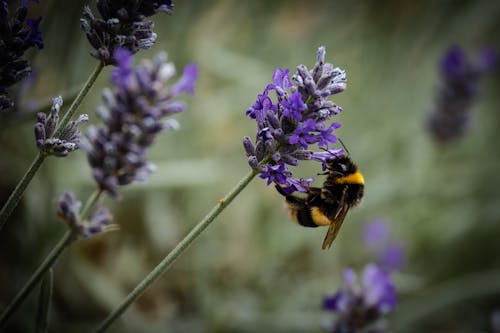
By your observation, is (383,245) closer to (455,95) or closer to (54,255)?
(455,95)

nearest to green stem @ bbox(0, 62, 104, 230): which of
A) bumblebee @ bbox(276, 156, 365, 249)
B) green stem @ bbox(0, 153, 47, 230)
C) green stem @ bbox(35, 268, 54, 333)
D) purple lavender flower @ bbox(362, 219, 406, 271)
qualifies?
green stem @ bbox(0, 153, 47, 230)

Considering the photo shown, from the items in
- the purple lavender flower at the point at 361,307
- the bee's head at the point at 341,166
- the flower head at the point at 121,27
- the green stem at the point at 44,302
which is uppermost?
the bee's head at the point at 341,166

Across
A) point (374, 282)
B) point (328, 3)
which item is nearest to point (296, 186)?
point (374, 282)

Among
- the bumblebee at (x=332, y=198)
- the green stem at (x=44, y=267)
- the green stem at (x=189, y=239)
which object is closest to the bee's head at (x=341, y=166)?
the bumblebee at (x=332, y=198)

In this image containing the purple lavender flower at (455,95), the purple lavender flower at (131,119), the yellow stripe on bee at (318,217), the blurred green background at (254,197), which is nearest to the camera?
the purple lavender flower at (131,119)

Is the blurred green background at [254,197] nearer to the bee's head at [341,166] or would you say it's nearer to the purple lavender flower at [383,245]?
the purple lavender flower at [383,245]

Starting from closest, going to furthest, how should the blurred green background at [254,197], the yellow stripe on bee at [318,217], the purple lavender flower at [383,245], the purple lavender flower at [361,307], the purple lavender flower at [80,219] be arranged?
the purple lavender flower at [80,219] → the yellow stripe on bee at [318,217] → the purple lavender flower at [361,307] → the blurred green background at [254,197] → the purple lavender flower at [383,245]

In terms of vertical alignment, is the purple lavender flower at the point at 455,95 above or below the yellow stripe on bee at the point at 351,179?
above
